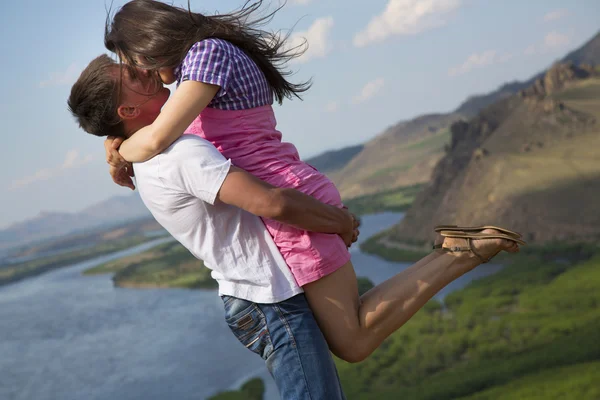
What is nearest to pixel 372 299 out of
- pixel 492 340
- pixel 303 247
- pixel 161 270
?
pixel 303 247

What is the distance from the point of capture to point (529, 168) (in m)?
37.3

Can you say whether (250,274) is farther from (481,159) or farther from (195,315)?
(195,315)

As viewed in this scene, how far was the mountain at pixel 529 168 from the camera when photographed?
35156 mm

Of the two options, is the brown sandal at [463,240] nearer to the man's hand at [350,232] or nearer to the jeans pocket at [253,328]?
the man's hand at [350,232]

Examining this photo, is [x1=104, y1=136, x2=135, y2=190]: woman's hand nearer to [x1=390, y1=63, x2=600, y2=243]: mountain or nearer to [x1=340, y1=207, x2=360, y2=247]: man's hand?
[x1=340, y1=207, x2=360, y2=247]: man's hand

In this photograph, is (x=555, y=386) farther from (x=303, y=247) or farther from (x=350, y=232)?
(x=303, y=247)

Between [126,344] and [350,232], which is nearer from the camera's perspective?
[350,232]

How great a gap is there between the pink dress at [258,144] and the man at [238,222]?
5 cm

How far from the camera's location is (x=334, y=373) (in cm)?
201

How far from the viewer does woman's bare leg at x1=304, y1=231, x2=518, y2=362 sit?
205cm

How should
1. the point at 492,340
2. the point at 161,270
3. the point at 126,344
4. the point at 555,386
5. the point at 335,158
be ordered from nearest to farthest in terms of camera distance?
the point at 555,386
the point at 492,340
the point at 126,344
the point at 161,270
the point at 335,158

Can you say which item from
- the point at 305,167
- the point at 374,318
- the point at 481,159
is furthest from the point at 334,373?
the point at 481,159

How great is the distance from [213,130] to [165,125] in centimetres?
19

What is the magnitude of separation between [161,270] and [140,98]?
58497mm
